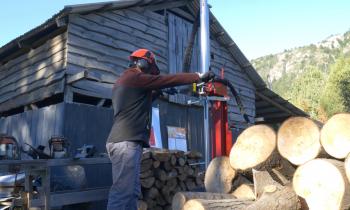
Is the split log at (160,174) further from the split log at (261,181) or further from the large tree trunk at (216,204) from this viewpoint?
the split log at (261,181)

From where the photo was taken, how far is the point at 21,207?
4.81 m

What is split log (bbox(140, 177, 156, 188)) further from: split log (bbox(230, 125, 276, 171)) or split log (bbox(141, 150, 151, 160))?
split log (bbox(230, 125, 276, 171))

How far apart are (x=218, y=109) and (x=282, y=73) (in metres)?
190

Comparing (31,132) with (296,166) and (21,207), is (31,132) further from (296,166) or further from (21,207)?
(296,166)

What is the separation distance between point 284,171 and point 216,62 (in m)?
9.02

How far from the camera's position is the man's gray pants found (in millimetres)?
4352

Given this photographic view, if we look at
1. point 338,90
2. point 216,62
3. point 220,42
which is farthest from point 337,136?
point 338,90

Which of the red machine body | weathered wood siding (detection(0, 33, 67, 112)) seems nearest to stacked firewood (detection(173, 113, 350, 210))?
the red machine body

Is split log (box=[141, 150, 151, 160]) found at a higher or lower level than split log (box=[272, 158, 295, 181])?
higher

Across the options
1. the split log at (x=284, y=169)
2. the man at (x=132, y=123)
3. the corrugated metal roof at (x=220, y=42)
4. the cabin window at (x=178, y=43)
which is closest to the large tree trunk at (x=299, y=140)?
the split log at (x=284, y=169)

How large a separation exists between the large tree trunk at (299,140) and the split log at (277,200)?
481mm

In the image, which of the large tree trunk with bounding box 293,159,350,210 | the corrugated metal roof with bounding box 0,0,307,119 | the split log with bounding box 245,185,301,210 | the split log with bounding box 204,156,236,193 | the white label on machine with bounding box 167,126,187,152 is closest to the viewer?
the large tree trunk with bounding box 293,159,350,210

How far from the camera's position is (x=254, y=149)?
19.5 feet

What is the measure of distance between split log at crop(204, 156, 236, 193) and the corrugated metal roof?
522 centimetres
